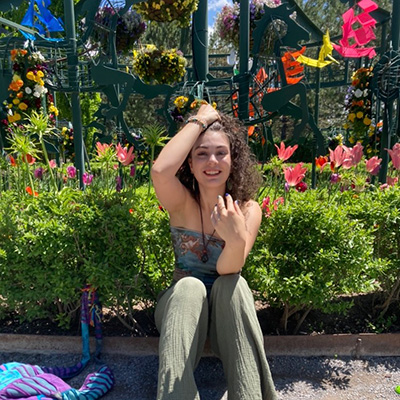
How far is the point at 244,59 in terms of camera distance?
262 centimetres

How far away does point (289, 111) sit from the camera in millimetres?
2875

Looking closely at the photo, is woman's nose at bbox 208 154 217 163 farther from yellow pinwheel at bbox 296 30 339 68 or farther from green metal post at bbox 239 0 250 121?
yellow pinwheel at bbox 296 30 339 68

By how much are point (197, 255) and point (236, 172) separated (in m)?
0.41

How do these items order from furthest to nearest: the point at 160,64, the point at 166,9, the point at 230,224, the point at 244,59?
the point at 160,64 < the point at 166,9 < the point at 244,59 < the point at 230,224

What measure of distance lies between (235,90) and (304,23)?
11.5ft

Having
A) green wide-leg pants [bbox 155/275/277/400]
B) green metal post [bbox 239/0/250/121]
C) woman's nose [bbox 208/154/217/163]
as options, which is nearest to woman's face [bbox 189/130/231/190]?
woman's nose [bbox 208/154/217/163]

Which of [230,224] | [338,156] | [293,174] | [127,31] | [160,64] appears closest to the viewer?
[230,224]

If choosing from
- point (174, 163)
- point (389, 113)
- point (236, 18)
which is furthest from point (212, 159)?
point (236, 18)

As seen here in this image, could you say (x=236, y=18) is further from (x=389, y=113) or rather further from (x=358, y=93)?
(x=389, y=113)

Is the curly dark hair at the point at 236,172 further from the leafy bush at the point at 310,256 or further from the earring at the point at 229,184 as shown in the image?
the leafy bush at the point at 310,256

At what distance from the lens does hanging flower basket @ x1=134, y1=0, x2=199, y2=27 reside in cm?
320

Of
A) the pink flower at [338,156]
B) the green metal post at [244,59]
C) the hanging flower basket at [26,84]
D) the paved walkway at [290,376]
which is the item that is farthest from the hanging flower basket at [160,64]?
the paved walkway at [290,376]

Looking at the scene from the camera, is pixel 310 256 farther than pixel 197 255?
Yes

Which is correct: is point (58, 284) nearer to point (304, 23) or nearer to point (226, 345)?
point (226, 345)
